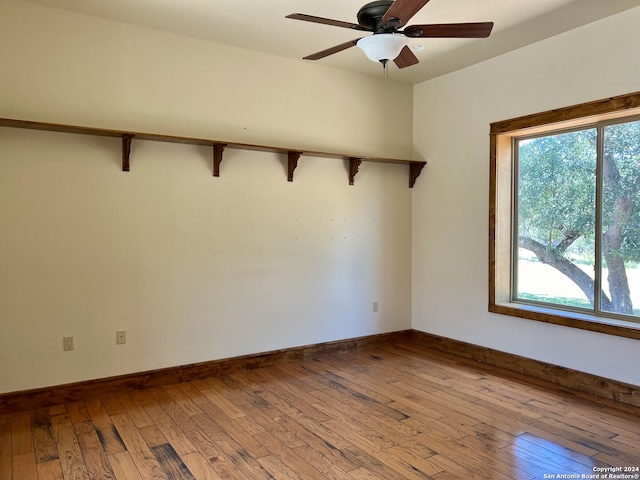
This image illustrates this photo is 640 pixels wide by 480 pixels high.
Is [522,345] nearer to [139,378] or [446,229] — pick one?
[446,229]

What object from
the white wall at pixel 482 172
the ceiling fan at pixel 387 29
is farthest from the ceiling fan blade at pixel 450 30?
the white wall at pixel 482 172

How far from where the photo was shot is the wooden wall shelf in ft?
10.2

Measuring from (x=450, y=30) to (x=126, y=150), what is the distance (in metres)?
2.35

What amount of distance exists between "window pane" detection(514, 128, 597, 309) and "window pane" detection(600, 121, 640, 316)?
0.11m

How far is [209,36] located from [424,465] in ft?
11.1

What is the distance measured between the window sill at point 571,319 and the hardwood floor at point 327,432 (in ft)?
1.69

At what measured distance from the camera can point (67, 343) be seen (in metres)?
3.31

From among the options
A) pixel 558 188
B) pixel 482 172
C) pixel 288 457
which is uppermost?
pixel 482 172

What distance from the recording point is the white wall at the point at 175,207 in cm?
318

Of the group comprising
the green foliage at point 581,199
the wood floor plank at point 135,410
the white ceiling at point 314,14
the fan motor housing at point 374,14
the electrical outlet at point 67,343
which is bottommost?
the wood floor plank at point 135,410

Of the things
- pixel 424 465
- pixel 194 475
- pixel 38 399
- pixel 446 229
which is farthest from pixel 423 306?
pixel 38 399

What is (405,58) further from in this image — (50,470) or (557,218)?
(50,470)

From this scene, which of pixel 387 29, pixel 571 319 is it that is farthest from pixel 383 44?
pixel 571 319

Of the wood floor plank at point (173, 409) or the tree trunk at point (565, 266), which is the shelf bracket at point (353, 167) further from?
the wood floor plank at point (173, 409)
